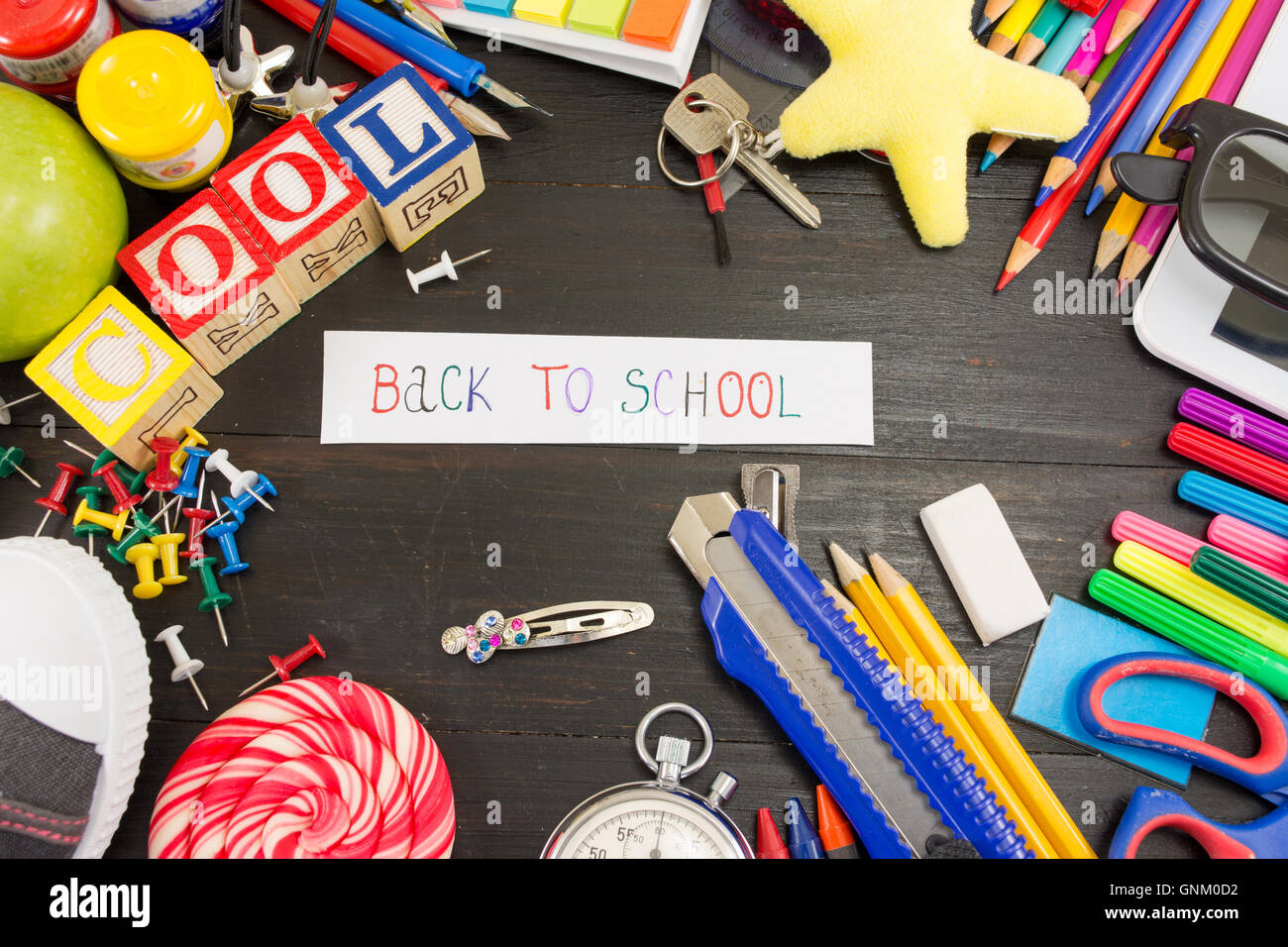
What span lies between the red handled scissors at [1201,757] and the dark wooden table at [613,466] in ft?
0.09

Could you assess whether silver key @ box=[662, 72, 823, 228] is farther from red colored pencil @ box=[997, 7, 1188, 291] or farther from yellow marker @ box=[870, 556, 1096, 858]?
yellow marker @ box=[870, 556, 1096, 858]

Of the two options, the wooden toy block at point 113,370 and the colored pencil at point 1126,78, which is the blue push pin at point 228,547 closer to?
the wooden toy block at point 113,370

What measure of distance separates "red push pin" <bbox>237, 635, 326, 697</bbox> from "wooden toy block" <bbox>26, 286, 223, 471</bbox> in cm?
23

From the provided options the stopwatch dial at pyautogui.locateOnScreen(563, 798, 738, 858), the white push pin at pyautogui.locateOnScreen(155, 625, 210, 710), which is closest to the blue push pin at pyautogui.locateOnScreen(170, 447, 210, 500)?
the white push pin at pyautogui.locateOnScreen(155, 625, 210, 710)

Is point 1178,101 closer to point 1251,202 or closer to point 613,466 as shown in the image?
point 1251,202

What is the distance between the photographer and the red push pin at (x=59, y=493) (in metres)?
0.77

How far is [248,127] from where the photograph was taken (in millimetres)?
843

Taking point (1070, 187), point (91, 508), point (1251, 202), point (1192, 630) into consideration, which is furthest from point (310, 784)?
point (1251, 202)

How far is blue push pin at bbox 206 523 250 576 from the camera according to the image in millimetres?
763

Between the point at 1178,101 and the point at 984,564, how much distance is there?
497mm

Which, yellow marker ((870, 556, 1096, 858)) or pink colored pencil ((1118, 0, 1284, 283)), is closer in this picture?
yellow marker ((870, 556, 1096, 858))

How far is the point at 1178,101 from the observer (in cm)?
84
